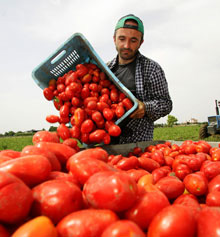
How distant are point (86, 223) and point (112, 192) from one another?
0.57 feet

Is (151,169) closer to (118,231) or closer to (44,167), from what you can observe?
(44,167)

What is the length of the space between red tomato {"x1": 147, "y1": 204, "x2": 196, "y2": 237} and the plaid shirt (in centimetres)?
252

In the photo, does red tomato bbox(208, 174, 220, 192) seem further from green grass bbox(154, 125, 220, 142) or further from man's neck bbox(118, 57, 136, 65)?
green grass bbox(154, 125, 220, 142)

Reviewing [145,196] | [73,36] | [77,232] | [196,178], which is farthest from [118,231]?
[73,36]

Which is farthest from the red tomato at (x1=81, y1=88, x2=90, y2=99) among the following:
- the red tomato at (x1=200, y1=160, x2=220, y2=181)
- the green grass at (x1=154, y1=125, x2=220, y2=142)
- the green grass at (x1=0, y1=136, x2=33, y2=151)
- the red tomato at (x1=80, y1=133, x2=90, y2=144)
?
the green grass at (x1=154, y1=125, x2=220, y2=142)

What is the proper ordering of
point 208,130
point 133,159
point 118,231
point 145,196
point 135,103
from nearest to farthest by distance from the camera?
point 118,231 → point 145,196 → point 133,159 → point 135,103 → point 208,130

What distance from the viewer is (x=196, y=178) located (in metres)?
1.50

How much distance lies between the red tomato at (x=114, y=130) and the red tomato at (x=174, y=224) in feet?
6.28

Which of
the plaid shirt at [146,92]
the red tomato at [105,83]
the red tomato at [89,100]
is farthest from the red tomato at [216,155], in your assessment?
the red tomato at [105,83]

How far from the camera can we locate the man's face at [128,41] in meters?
3.36

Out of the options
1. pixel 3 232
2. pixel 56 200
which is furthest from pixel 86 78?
pixel 3 232

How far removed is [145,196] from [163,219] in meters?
0.19

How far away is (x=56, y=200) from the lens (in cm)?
100

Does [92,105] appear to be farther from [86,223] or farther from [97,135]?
[86,223]
